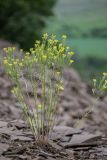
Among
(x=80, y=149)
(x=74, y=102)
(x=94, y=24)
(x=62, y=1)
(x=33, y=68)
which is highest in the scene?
(x=62, y=1)

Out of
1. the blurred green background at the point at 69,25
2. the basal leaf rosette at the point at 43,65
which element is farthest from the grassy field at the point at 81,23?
the basal leaf rosette at the point at 43,65

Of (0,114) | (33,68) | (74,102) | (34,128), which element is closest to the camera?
(34,128)

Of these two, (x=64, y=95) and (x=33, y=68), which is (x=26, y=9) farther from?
(x=33, y=68)

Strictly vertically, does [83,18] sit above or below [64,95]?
above

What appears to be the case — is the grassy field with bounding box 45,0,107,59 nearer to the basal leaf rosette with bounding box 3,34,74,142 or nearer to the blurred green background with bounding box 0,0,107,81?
the blurred green background with bounding box 0,0,107,81

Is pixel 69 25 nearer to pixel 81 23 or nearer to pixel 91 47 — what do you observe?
pixel 91 47

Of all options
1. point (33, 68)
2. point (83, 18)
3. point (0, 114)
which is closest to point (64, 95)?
point (0, 114)

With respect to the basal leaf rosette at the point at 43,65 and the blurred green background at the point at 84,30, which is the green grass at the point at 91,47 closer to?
the blurred green background at the point at 84,30

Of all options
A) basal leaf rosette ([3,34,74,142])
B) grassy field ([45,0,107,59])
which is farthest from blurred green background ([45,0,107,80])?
basal leaf rosette ([3,34,74,142])

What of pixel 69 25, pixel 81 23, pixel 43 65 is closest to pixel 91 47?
pixel 69 25
